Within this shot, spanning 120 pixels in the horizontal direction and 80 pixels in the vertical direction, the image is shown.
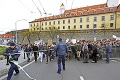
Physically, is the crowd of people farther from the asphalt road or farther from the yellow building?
the yellow building

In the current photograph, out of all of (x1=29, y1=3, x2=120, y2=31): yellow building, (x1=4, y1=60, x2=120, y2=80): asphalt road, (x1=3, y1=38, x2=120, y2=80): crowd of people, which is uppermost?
(x1=29, y1=3, x2=120, y2=31): yellow building

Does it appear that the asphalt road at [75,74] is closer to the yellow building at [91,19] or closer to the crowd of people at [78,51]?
the crowd of people at [78,51]

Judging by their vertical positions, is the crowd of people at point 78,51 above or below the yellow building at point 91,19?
below

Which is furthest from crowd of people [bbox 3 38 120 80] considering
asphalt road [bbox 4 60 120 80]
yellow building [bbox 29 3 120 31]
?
yellow building [bbox 29 3 120 31]

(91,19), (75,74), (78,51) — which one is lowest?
(75,74)

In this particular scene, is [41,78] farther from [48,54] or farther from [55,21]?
[55,21]

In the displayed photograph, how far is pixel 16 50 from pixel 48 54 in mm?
10038

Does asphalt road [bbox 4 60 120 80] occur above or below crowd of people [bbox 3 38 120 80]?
below

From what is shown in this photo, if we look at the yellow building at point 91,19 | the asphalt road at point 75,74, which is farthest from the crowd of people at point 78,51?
the yellow building at point 91,19

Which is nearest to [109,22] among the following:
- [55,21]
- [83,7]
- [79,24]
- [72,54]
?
[79,24]

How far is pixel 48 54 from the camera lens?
62.5 feet

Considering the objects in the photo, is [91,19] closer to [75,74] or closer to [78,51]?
[78,51]

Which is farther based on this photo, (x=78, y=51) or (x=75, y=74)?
(x=78, y=51)

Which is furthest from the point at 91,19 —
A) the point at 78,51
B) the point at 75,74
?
the point at 75,74
